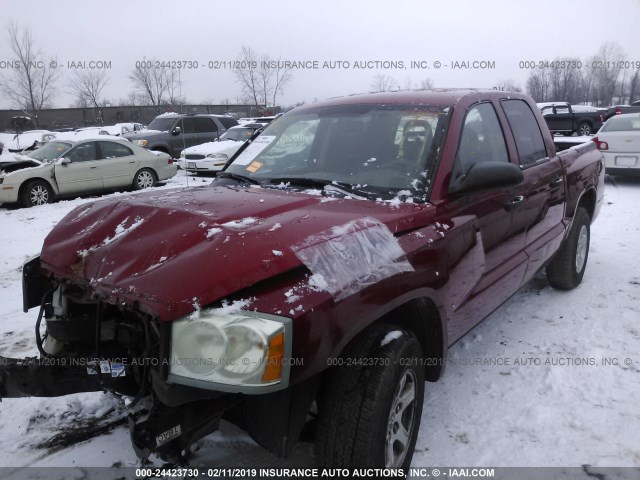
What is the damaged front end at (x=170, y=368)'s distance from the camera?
5.57ft

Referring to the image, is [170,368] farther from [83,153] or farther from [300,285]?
[83,153]

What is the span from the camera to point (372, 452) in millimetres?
1976

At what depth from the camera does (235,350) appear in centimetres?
171

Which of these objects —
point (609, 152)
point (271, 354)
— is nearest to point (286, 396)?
point (271, 354)

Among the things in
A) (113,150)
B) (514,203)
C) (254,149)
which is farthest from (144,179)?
(514,203)

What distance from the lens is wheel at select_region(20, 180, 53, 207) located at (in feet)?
33.6

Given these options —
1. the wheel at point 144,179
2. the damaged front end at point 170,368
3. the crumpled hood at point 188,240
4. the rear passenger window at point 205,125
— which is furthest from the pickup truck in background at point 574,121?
the damaged front end at point 170,368

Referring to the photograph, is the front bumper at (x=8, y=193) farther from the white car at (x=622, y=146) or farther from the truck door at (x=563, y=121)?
the truck door at (x=563, y=121)

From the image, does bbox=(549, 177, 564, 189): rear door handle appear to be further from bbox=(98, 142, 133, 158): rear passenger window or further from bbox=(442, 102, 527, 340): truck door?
bbox=(98, 142, 133, 158): rear passenger window

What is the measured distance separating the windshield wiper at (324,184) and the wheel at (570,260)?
284 cm

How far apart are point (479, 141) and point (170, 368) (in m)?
2.39

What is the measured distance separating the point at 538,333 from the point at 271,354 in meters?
3.03

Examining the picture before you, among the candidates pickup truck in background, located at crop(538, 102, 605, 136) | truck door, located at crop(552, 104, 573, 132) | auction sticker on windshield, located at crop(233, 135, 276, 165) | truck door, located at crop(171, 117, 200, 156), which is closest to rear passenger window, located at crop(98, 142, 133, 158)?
truck door, located at crop(171, 117, 200, 156)

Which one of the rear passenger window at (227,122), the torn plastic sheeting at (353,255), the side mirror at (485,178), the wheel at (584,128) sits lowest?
the torn plastic sheeting at (353,255)
